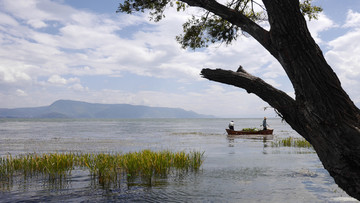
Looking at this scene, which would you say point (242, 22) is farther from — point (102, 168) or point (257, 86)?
point (102, 168)

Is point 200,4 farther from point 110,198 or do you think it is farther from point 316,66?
point 110,198

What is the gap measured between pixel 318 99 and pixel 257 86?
1.07 m

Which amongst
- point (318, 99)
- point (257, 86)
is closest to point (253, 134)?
point (257, 86)

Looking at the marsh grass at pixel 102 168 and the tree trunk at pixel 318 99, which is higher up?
the tree trunk at pixel 318 99

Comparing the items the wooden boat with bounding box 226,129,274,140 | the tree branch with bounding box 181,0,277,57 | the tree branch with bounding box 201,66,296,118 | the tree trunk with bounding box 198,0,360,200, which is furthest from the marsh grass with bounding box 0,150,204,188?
the wooden boat with bounding box 226,129,274,140

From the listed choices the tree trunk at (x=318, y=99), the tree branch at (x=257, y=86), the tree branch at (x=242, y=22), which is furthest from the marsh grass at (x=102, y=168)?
the tree trunk at (x=318, y=99)

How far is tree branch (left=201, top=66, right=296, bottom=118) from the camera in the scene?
5195 mm

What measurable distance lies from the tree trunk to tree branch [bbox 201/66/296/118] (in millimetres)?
213

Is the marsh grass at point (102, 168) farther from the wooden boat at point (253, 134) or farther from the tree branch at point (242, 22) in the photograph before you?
the wooden boat at point (253, 134)

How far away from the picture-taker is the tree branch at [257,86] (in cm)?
520

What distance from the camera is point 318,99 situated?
4.73 meters

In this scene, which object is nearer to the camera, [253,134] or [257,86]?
[257,86]

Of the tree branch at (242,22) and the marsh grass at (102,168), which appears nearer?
the tree branch at (242,22)

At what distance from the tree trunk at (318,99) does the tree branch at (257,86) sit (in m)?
0.21
